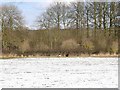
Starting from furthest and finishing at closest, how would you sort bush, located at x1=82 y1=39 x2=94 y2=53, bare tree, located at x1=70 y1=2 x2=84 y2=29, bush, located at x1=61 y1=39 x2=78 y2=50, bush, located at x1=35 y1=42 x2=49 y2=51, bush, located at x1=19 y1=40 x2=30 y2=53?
bare tree, located at x1=70 y1=2 x2=84 y2=29 → bush, located at x1=35 y1=42 x2=49 y2=51 → bush, located at x1=19 y1=40 x2=30 y2=53 → bush, located at x1=82 y1=39 x2=94 y2=53 → bush, located at x1=61 y1=39 x2=78 y2=50

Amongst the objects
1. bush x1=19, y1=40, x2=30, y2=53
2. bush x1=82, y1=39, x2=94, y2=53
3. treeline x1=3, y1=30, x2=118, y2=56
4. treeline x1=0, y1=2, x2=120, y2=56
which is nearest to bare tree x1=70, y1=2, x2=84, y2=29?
treeline x1=0, y1=2, x2=120, y2=56

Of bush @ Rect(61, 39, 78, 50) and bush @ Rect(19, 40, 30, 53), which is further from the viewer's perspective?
bush @ Rect(19, 40, 30, 53)

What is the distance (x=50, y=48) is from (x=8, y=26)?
172 inches

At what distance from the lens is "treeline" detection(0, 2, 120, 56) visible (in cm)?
2584

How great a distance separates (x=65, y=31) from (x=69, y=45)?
333cm

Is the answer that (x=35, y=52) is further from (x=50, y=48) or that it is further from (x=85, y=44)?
(x=85, y=44)

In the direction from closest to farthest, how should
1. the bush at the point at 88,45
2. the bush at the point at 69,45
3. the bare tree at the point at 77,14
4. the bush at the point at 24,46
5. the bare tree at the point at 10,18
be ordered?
1. the bush at the point at 69,45
2. the bush at the point at 88,45
3. the bush at the point at 24,46
4. the bare tree at the point at 10,18
5. the bare tree at the point at 77,14

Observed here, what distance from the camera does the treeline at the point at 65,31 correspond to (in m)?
25.8

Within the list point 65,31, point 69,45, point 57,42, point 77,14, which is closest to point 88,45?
point 69,45

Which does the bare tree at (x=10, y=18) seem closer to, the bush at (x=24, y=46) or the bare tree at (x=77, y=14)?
the bush at (x=24, y=46)

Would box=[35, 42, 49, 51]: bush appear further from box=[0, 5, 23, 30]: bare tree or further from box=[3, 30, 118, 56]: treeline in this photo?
box=[0, 5, 23, 30]: bare tree

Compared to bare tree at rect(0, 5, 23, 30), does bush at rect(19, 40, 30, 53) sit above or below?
below

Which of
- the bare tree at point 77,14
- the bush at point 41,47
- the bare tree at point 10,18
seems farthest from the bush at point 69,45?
the bare tree at point 10,18

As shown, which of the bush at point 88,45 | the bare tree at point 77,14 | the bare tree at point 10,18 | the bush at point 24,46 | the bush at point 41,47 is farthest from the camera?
the bare tree at point 77,14
